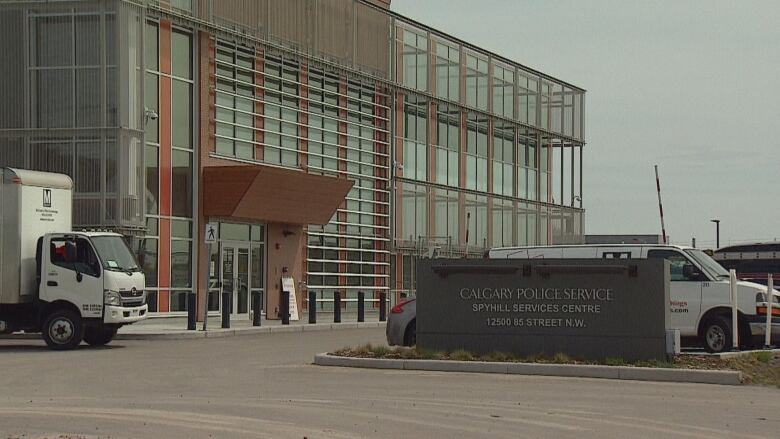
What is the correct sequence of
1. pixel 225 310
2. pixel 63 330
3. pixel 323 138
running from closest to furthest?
pixel 63 330
pixel 225 310
pixel 323 138

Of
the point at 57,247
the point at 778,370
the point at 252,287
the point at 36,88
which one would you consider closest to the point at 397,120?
the point at 252,287

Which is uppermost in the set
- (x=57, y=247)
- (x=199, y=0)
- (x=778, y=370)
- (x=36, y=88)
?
(x=199, y=0)

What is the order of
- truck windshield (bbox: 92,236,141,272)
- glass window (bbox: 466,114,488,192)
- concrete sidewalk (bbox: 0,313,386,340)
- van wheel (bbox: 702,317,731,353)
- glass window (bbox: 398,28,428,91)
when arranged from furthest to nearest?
glass window (bbox: 466,114,488,192) → glass window (bbox: 398,28,428,91) → concrete sidewalk (bbox: 0,313,386,340) → truck windshield (bbox: 92,236,141,272) → van wheel (bbox: 702,317,731,353)

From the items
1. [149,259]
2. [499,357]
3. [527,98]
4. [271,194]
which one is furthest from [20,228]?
[527,98]

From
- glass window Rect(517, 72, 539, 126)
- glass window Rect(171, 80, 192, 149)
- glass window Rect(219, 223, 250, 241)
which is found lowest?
glass window Rect(219, 223, 250, 241)

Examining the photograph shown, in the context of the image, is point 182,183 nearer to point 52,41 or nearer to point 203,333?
point 52,41

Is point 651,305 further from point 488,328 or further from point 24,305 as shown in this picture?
point 24,305

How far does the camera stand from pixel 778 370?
1855cm

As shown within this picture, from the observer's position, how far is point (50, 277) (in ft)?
84.9

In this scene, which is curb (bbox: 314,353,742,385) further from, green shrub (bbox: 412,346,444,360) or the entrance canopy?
the entrance canopy

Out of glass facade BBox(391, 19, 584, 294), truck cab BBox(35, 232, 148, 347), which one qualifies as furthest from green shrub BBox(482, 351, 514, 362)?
glass facade BBox(391, 19, 584, 294)

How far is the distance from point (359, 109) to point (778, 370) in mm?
29544

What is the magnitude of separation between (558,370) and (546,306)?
1566mm

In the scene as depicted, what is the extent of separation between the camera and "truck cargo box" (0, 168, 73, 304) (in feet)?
84.3
